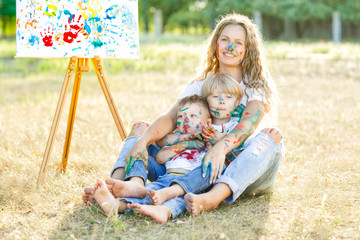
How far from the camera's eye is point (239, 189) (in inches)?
98.8

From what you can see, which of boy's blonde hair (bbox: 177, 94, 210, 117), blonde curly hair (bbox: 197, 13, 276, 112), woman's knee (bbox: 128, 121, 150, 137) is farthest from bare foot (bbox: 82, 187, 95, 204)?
blonde curly hair (bbox: 197, 13, 276, 112)

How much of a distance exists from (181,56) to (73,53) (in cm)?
749

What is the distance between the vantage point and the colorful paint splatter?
10.0 feet

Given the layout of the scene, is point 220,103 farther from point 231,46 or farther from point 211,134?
point 231,46

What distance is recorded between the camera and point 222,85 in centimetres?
285

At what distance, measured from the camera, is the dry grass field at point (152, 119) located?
2.34 metres

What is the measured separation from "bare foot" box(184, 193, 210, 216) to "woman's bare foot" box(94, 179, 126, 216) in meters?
0.36

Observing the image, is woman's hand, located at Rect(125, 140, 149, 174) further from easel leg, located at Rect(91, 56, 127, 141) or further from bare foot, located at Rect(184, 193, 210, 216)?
easel leg, located at Rect(91, 56, 127, 141)

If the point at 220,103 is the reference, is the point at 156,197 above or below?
below

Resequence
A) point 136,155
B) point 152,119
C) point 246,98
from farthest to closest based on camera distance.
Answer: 1. point 152,119
2. point 246,98
3. point 136,155

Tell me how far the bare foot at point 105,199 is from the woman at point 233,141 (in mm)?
73

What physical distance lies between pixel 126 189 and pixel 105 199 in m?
0.13

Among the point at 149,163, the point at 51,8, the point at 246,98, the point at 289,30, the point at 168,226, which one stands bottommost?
the point at 168,226

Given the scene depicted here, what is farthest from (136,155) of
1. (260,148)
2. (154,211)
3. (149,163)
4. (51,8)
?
(51,8)
